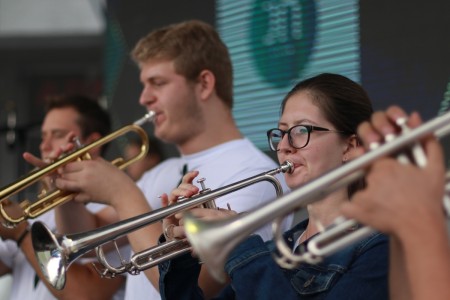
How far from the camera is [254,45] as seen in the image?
12.2ft

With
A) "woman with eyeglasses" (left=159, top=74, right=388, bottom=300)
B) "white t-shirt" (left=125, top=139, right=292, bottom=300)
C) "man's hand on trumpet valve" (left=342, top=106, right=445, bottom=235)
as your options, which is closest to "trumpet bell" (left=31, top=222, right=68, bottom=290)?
"woman with eyeglasses" (left=159, top=74, right=388, bottom=300)

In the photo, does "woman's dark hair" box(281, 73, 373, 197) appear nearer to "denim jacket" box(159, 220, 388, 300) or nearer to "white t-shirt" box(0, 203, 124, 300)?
"denim jacket" box(159, 220, 388, 300)

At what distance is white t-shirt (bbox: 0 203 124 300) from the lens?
3131 mm

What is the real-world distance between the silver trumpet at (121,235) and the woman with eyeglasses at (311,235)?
35 millimetres

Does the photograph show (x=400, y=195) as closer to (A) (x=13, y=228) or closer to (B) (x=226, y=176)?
(B) (x=226, y=176)

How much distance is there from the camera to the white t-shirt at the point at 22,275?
313cm

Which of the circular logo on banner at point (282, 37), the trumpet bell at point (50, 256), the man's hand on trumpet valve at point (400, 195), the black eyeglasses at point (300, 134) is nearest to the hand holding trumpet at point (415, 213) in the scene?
the man's hand on trumpet valve at point (400, 195)

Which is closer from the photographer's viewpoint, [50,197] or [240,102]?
[50,197]

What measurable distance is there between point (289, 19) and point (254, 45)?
0.26 m

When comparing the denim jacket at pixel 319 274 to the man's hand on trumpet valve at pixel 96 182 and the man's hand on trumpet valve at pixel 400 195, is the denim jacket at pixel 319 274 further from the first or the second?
the man's hand on trumpet valve at pixel 96 182

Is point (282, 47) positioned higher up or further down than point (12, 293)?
higher up

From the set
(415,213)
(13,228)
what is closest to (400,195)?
(415,213)

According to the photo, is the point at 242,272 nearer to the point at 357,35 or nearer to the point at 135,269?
the point at 135,269

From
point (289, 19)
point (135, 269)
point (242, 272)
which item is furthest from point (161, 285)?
point (289, 19)
